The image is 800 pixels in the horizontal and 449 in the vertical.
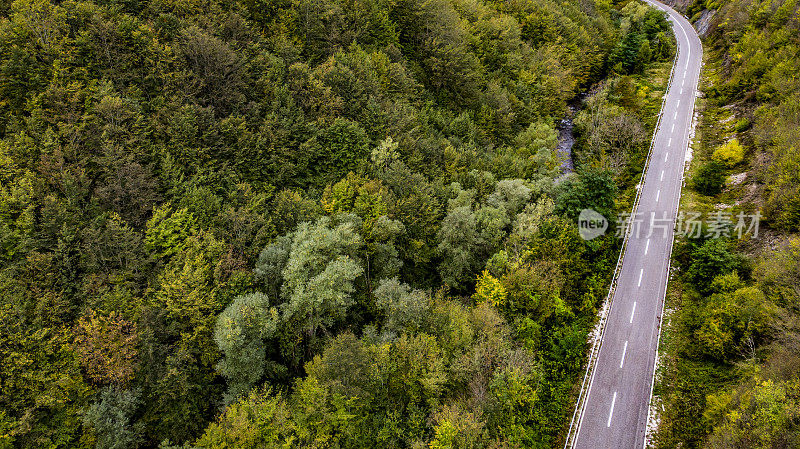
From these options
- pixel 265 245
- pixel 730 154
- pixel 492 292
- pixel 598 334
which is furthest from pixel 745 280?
pixel 265 245

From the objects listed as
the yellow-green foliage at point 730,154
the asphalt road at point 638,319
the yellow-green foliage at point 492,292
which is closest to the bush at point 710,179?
the asphalt road at point 638,319

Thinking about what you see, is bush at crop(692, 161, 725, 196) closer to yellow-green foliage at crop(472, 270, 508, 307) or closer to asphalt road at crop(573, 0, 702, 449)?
asphalt road at crop(573, 0, 702, 449)

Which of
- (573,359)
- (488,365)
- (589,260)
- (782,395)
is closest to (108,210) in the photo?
(488,365)

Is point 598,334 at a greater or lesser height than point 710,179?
lesser

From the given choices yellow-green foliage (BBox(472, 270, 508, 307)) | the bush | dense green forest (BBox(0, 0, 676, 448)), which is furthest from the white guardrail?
yellow-green foliage (BBox(472, 270, 508, 307))

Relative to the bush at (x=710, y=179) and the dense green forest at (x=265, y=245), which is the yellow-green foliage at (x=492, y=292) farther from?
the bush at (x=710, y=179)

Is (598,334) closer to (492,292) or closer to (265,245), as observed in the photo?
(492,292)

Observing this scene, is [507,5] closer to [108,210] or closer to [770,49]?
[770,49]
